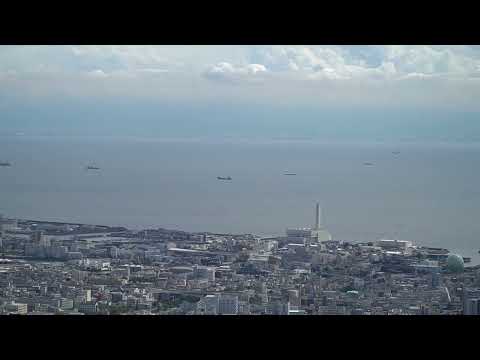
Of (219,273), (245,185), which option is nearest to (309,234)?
(219,273)

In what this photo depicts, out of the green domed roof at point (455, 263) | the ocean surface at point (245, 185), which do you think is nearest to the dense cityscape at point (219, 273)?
the green domed roof at point (455, 263)

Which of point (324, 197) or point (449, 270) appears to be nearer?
point (449, 270)

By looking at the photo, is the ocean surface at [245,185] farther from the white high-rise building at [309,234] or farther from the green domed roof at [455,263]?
the green domed roof at [455,263]

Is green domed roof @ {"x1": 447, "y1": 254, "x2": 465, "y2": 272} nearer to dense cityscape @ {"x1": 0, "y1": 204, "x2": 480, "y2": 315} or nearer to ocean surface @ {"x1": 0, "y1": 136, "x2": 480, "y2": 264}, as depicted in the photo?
dense cityscape @ {"x1": 0, "y1": 204, "x2": 480, "y2": 315}

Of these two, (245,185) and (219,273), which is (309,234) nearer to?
(219,273)

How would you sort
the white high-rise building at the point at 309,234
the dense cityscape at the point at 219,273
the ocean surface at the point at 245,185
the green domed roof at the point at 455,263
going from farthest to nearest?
the ocean surface at the point at 245,185, the white high-rise building at the point at 309,234, the green domed roof at the point at 455,263, the dense cityscape at the point at 219,273
